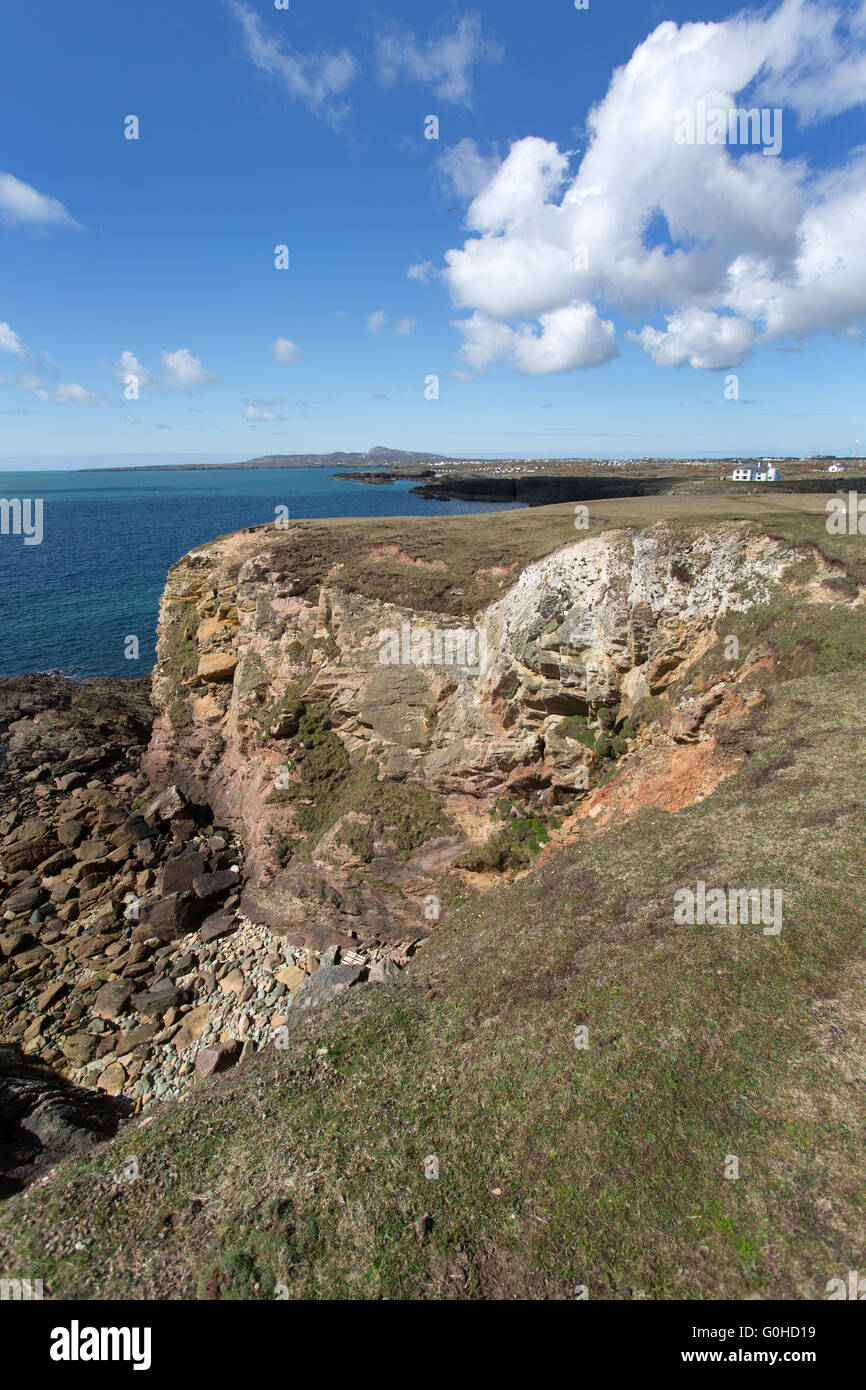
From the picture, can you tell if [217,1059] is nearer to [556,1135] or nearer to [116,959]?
[116,959]

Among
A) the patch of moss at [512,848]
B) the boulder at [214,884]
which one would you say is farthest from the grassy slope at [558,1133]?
the boulder at [214,884]

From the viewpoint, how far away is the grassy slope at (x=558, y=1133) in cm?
697

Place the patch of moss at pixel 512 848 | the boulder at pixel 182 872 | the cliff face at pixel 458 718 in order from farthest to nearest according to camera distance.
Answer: the boulder at pixel 182 872 → the patch of moss at pixel 512 848 → the cliff face at pixel 458 718

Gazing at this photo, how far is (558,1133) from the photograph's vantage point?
327 inches

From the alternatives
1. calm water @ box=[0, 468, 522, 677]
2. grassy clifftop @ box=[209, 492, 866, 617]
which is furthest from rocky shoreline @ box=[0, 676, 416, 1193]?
calm water @ box=[0, 468, 522, 677]

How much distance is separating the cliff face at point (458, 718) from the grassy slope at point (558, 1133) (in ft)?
17.9

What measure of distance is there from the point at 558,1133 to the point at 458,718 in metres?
13.8

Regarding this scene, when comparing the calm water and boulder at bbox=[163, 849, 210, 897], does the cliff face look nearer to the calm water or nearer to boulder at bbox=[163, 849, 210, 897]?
boulder at bbox=[163, 849, 210, 897]

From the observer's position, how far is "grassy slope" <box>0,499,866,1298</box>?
22.9 ft

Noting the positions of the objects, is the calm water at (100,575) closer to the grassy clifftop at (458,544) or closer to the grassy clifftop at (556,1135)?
the grassy clifftop at (458,544)

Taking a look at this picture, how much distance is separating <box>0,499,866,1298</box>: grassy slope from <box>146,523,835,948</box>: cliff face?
5443 mm

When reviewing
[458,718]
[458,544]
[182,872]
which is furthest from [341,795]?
[458,544]
